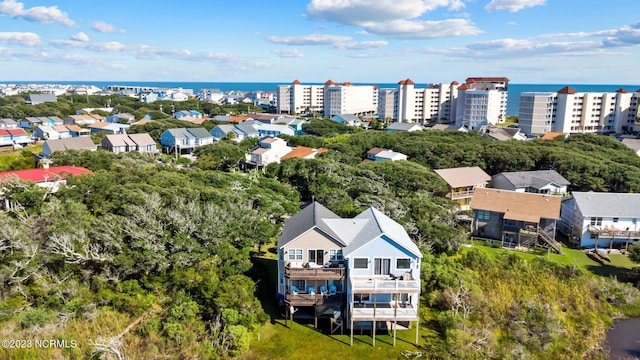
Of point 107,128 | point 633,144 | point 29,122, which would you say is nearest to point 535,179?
point 633,144

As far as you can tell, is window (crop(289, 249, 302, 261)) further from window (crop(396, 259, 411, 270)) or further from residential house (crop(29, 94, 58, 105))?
residential house (crop(29, 94, 58, 105))

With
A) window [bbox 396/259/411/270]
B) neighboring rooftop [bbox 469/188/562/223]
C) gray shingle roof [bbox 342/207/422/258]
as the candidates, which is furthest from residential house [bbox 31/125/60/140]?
window [bbox 396/259/411/270]

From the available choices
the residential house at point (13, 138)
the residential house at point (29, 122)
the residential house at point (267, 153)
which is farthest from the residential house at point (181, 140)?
the residential house at point (29, 122)

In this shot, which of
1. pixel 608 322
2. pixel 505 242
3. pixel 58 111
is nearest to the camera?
pixel 608 322

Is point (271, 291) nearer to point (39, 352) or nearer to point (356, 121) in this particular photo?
point (39, 352)

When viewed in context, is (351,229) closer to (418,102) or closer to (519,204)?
(519,204)

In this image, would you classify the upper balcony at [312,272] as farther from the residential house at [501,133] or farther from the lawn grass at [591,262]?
the residential house at [501,133]

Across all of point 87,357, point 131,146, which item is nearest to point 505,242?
point 87,357
